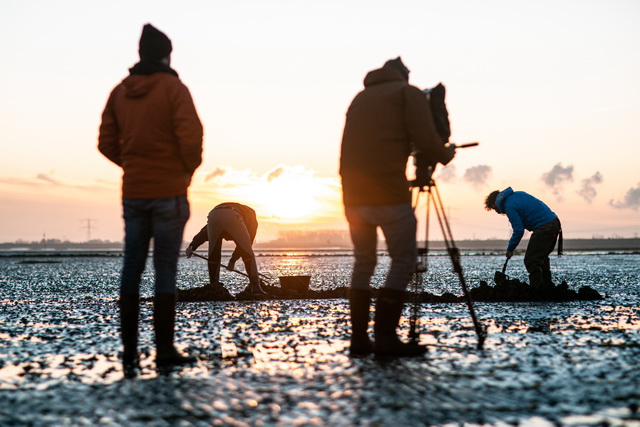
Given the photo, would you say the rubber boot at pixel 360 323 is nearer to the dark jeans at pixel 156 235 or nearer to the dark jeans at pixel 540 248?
the dark jeans at pixel 156 235

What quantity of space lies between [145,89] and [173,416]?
273cm

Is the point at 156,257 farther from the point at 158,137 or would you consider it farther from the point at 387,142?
the point at 387,142

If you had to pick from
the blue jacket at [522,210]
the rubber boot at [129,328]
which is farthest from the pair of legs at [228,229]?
the rubber boot at [129,328]

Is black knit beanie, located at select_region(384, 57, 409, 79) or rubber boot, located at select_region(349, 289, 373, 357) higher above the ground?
black knit beanie, located at select_region(384, 57, 409, 79)

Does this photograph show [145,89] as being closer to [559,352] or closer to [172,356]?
[172,356]

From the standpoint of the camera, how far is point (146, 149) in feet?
17.3

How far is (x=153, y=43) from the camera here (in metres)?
5.46

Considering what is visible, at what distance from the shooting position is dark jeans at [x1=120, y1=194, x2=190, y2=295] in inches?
208

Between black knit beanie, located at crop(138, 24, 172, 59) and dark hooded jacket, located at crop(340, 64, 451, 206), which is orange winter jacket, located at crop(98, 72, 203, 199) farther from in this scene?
dark hooded jacket, located at crop(340, 64, 451, 206)

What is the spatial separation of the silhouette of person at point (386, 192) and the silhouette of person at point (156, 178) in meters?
1.34

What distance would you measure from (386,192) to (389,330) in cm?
112

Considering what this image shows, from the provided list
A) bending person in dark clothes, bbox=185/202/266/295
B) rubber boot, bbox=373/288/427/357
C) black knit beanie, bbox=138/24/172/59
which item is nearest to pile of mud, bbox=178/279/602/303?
bending person in dark clothes, bbox=185/202/266/295

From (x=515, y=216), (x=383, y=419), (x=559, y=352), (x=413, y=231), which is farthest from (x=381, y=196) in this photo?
(x=515, y=216)

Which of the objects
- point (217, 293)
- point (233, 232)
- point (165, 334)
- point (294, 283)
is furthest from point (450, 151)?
point (294, 283)
